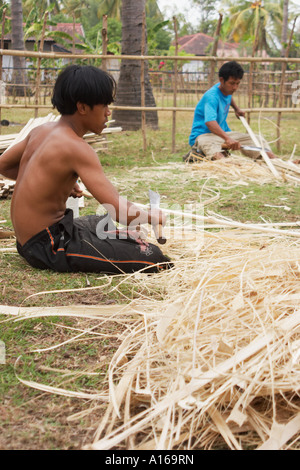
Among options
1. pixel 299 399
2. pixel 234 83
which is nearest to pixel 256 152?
pixel 234 83

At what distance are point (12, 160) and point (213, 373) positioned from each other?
1917 mm

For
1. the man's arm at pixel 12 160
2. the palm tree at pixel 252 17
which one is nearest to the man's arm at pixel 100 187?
the man's arm at pixel 12 160

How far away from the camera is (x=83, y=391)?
1.69 m

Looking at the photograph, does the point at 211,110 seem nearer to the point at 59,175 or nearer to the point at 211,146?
the point at 211,146

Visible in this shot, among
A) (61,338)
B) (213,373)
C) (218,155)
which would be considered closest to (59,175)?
(61,338)

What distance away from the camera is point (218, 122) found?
643 centimetres

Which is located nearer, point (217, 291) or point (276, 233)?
point (217, 291)

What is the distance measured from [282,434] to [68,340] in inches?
36.8

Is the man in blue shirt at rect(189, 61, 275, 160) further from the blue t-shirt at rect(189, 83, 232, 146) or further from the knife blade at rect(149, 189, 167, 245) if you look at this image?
the knife blade at rect(149, 189, 167, 245)

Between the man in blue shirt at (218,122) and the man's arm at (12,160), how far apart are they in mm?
3581

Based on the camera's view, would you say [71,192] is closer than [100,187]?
No

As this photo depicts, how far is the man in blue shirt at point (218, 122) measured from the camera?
597 centimetres
